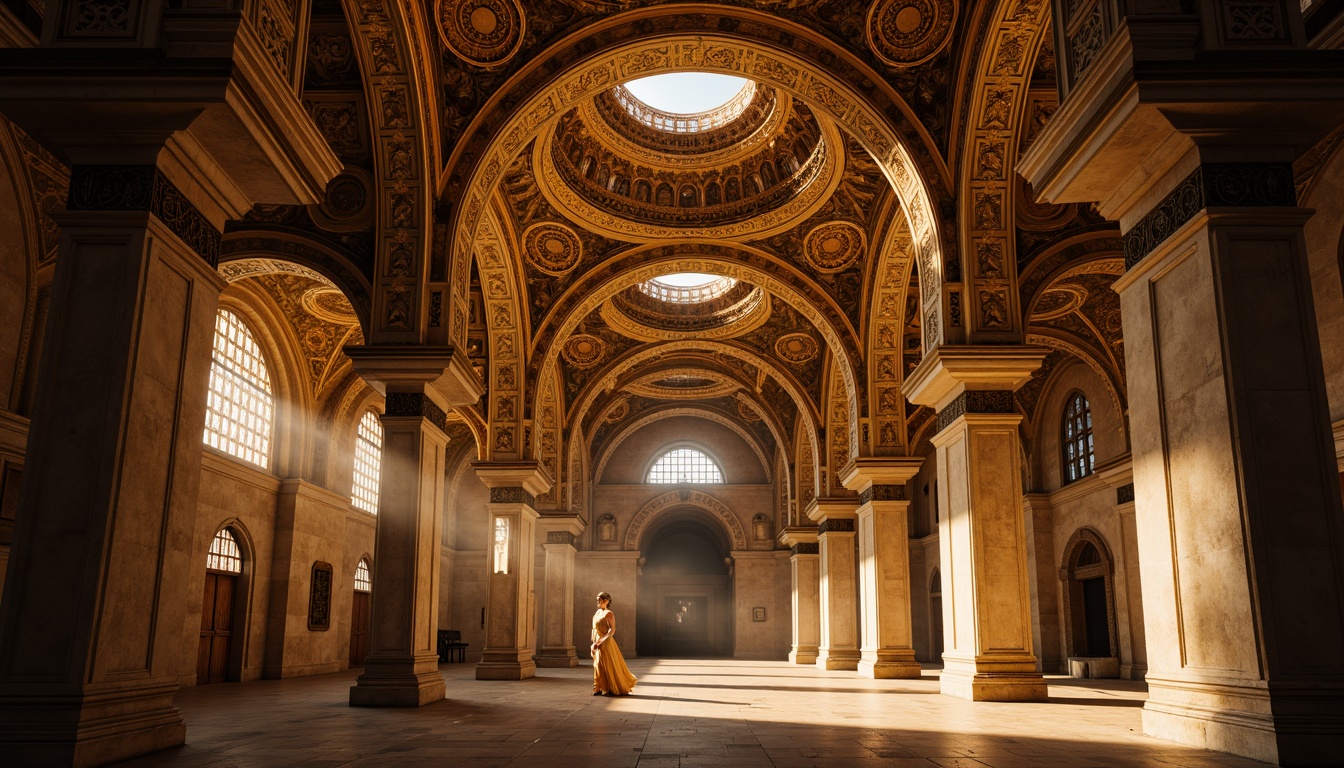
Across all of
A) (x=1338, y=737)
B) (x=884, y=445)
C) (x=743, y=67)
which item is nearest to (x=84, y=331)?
(x=1338, y=737)

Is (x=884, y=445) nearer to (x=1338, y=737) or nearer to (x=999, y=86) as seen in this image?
(x=999, y=86)

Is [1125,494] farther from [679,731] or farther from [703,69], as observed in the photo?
[679,731]

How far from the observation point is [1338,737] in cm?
573

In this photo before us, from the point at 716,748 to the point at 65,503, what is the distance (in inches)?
184

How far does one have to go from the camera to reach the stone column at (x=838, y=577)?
74.9ft

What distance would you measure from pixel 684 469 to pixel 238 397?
21016 millimetres

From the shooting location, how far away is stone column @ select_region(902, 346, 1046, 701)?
11.7m

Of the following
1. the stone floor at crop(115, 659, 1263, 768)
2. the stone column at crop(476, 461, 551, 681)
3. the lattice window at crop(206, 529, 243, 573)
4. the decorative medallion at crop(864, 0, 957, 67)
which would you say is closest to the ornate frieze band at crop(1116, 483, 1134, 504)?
the stone floor at crop(115, 659, 1263, 768)

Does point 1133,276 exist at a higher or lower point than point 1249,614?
higher

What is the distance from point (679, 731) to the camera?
835 cm

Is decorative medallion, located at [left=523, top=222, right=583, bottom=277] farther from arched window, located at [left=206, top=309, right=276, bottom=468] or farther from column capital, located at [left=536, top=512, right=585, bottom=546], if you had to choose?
column capital, located at [left=536, top=512, right=585, bottom=546]

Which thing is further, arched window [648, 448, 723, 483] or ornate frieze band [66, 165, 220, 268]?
arched window [648, 448, 723, 483]

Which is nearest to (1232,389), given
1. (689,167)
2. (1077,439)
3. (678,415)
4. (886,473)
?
(886,473)

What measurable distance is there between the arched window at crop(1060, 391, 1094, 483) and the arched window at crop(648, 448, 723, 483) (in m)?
15.6
